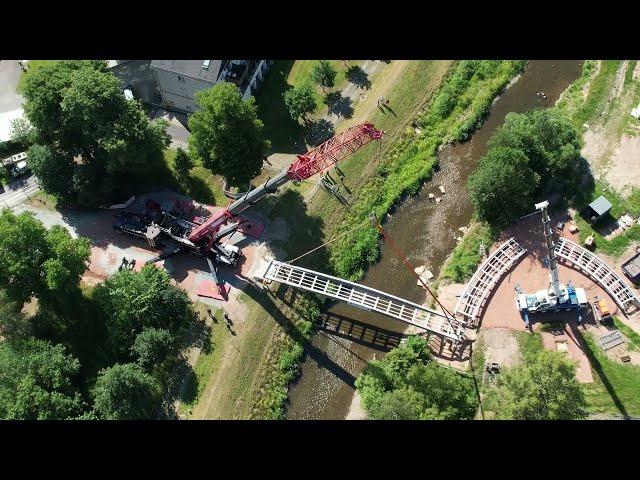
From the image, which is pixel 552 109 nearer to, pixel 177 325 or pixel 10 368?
pixel 177 325

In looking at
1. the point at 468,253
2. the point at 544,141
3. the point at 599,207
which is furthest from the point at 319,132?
the point at 599,207

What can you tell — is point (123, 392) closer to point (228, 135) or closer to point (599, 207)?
point (228, 135)

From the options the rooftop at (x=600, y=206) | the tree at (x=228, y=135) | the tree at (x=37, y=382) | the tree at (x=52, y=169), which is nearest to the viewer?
the tree at (x=37, y=382)

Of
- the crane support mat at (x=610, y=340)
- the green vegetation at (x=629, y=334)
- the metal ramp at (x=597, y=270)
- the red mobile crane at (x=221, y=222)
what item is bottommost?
the red mobile crane at (x=221, y=222)

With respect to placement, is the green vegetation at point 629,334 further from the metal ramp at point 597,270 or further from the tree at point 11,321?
the tree at point 11,321

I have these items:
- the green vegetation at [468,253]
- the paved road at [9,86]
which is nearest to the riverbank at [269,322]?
the green vegetation at [468,253]

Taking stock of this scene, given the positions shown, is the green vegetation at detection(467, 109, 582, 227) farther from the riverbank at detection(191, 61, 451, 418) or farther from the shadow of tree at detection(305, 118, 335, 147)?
the shadow of tree at detection(305, 118, 335, 147)

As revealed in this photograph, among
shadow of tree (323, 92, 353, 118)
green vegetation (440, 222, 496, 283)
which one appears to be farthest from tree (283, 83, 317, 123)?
green vegetation (440, 222, 496, 283)

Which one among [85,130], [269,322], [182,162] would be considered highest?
[85,130]
